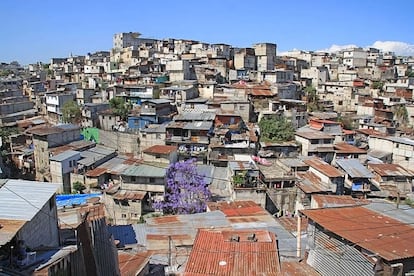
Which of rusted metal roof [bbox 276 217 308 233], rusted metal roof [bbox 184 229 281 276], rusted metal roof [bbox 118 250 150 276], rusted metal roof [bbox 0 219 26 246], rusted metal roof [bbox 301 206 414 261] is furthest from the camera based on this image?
rusted metal roof [bbox 276 217 308 233]

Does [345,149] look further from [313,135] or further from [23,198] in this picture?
[23,198]

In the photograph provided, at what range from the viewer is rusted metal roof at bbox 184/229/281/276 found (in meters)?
8.70

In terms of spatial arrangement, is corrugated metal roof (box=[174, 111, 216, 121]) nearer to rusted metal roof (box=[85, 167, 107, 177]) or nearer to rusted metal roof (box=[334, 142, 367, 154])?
rusted metal roof (box=[85, 167, 107, 177])

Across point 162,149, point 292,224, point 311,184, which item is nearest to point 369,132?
point 311,184

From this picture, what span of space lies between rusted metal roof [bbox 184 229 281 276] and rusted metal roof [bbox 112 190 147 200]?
39.8 feet

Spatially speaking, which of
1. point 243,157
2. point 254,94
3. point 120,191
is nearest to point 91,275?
point 120,191

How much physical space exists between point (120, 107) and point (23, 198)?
89.3 feet

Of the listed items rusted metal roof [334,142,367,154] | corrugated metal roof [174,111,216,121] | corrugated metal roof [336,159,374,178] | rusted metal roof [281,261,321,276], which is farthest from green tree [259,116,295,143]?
rusted metal roof [281,261,321,276]

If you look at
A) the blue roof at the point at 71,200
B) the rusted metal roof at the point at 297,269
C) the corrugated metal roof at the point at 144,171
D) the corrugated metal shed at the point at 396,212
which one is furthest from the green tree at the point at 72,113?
the corrugated metal shed at the point at 396,212

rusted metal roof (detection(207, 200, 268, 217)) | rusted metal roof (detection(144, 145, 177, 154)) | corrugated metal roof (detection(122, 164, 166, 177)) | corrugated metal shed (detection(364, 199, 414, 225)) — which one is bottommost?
rusted metal roof (detection(207, 200, 268, 217))

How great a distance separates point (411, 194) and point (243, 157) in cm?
1194

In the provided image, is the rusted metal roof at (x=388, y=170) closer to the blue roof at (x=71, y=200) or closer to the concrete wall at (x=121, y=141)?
the concrete wall at (x=121, y=141)

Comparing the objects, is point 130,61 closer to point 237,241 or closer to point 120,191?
point 120,191

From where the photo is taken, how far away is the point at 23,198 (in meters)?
8.29
